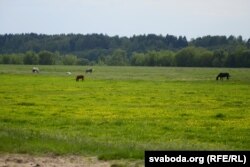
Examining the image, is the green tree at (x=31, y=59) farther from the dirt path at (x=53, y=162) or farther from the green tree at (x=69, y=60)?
the dirt path at (x=53, y=162)

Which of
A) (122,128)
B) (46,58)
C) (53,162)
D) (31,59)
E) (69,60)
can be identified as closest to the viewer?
(53,162)

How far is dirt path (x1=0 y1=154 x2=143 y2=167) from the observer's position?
10.6 m

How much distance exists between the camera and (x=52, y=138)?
47.8 feet

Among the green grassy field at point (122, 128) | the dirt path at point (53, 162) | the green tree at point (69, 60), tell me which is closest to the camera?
the dirt path at point (53, 162)

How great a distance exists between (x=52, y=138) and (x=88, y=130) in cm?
407

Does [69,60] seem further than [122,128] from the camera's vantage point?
Yes

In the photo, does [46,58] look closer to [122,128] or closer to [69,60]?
[69,60]

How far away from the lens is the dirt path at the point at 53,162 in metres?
10.6

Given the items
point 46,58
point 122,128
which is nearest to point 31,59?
point 46,58

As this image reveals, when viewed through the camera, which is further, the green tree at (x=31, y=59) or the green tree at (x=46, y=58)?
the green tree at (x=46, y=58)

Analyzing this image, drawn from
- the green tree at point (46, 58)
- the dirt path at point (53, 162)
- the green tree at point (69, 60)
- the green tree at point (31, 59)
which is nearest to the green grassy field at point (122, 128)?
the dirt path at point (53, 162)

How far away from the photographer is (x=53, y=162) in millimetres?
10914

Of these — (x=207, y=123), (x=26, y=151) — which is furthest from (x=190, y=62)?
(x=26, y=151)

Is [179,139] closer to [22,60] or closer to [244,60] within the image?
[244,60]
